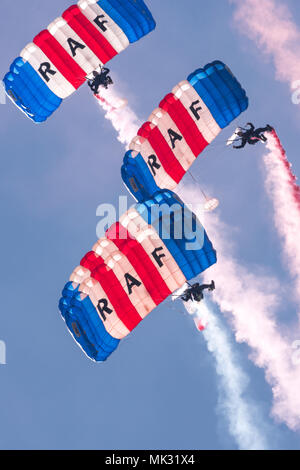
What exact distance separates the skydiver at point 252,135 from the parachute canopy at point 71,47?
6.58 m

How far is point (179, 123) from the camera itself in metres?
40.5

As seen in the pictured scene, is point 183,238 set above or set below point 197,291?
above

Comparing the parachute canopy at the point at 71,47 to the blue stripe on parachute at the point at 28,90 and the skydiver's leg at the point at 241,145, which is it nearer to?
the blue stripe on parachute at the point at 28,90

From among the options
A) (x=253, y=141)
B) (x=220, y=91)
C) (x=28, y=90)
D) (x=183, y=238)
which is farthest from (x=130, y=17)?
(x=183, y=238)

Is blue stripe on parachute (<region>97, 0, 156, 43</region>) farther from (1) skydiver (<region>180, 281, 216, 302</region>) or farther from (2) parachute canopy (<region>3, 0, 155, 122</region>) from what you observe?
(1) skydiver (<region>180, 281, 216, 302</region>)

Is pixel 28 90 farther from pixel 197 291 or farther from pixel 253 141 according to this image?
pixel 197 291

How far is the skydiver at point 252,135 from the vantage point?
42.2m

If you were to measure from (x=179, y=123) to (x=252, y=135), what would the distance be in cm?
391

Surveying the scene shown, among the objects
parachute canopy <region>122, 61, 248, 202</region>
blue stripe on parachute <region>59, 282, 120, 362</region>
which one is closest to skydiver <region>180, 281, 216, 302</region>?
blue stripe on parachute <region>59, 282, 120, 362</region>

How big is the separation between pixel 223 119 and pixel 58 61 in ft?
26.6

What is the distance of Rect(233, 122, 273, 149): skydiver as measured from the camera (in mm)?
42250

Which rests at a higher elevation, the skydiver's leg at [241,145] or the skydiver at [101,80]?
the skydiver at [101,80]

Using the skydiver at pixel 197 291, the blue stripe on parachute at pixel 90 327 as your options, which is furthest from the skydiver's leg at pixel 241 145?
the blue stripe on parachute at pixel 90 327
